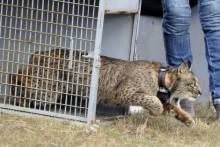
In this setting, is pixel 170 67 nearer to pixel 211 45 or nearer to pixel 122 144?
pixel 211 45

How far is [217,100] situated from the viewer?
5520 millimetres

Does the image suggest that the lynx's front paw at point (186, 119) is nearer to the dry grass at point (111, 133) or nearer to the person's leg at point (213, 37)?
the dry grass at point (111, 133)

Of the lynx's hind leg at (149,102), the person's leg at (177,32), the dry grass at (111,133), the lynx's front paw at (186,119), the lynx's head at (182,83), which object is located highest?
the person's leg at (177,32)

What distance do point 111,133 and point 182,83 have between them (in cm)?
82

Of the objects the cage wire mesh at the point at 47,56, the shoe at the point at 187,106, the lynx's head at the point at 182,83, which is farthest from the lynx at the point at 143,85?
the cage wire mesh at the point at 47,56

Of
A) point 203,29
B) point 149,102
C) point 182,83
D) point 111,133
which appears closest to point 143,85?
point 149,102

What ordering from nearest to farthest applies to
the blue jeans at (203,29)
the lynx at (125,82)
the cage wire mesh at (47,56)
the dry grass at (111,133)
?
the dry grass at (111,133) → the cage wire mesh at (47,56) → the lynx at (125,82) → the blue jeans at (203,29)

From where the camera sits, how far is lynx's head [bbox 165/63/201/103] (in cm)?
550

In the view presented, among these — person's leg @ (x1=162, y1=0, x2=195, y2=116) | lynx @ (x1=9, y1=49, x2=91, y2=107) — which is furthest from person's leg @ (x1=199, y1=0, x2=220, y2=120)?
lynx @ (x1=9, y1=49, x2=91, y2=107)

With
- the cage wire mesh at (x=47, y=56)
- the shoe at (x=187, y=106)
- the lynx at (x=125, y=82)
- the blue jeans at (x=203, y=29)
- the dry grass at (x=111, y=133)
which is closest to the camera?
the dry grass at (x=111, y=133)

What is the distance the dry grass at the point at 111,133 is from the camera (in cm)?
483

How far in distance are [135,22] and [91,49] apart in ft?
2.56

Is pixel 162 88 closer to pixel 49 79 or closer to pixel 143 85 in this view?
pixel 143 85

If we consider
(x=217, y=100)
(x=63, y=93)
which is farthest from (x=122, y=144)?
(x=217, y=100)
